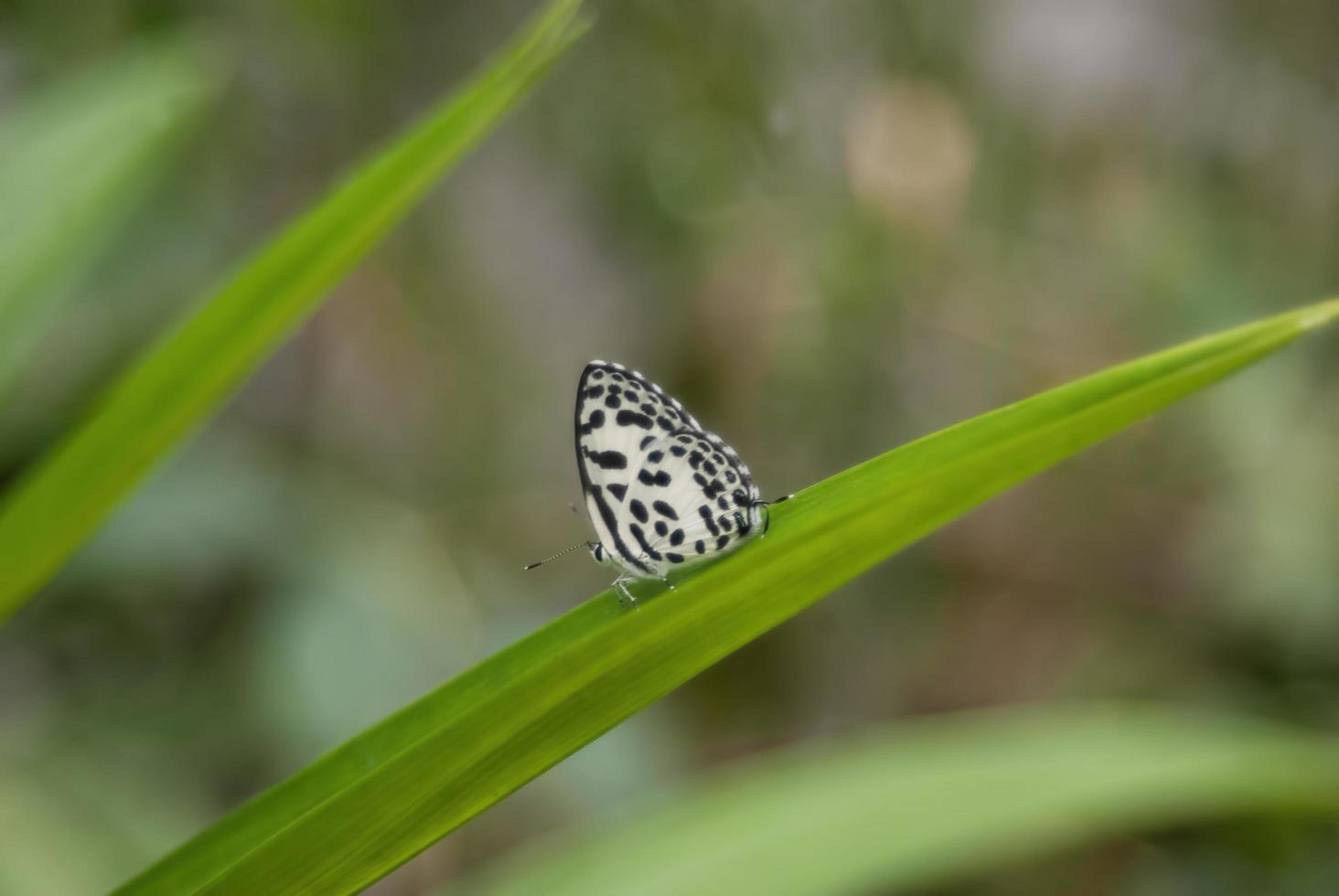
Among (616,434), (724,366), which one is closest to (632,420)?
(616,434)

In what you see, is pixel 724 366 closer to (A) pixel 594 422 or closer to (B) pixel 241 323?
(A) pixel 594 422

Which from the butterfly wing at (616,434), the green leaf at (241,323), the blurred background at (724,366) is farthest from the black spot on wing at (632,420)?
the blurred background at (724,366)

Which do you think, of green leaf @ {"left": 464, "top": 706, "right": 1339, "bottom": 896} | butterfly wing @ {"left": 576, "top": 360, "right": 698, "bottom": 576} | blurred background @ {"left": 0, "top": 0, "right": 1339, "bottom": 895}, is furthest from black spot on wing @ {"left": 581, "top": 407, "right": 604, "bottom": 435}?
blurred background @ {"left": 0, "top": 0, "right": 1339, "bottom": 895}

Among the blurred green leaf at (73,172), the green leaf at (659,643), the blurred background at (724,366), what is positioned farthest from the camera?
the blurred background at (724,366)

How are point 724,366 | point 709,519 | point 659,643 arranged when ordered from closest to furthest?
point 659,643
point 709,519
point 724,366

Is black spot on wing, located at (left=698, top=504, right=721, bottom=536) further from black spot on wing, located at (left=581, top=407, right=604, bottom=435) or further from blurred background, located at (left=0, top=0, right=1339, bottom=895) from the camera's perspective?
blurred background, located at (left=0, top=0, right=1339, bottom=895)

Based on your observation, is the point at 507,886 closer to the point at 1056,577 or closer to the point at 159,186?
the point at 159,186

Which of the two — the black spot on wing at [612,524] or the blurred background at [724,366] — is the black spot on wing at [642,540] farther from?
the blurred background at [724,366]
